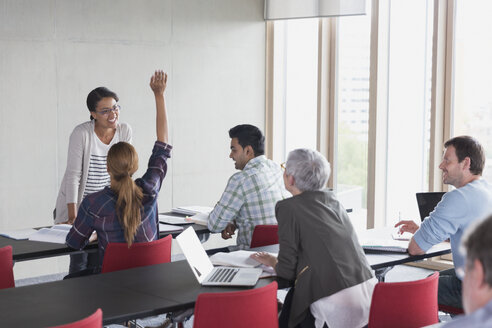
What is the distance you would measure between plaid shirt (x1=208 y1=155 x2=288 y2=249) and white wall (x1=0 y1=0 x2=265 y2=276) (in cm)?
252

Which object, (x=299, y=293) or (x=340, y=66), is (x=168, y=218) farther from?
(x=340, y=66)

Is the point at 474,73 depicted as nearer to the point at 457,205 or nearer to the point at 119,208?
the point at 457,205

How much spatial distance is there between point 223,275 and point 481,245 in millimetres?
1949

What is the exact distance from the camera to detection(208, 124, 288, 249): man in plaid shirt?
4.38 metres

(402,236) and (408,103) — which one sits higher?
(408,103)

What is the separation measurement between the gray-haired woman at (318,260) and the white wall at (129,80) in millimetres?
3721

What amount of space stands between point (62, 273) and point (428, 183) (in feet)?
12.5

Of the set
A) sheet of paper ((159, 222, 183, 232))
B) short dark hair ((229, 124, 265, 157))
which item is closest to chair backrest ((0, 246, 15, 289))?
sheet of paper ((159, 222, 183, 232))

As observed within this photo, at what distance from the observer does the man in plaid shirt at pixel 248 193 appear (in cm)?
438

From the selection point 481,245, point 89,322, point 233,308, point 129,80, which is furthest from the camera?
point 129,80

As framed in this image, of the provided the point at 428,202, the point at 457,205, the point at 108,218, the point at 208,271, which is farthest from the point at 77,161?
the point at 457,205

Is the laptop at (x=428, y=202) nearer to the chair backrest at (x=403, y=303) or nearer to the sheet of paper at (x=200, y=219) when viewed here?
the chair backrest at (x=403, y=303)

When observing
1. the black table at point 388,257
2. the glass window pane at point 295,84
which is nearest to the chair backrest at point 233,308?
the black table at point 388,257

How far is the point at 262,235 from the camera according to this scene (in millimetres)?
4262
